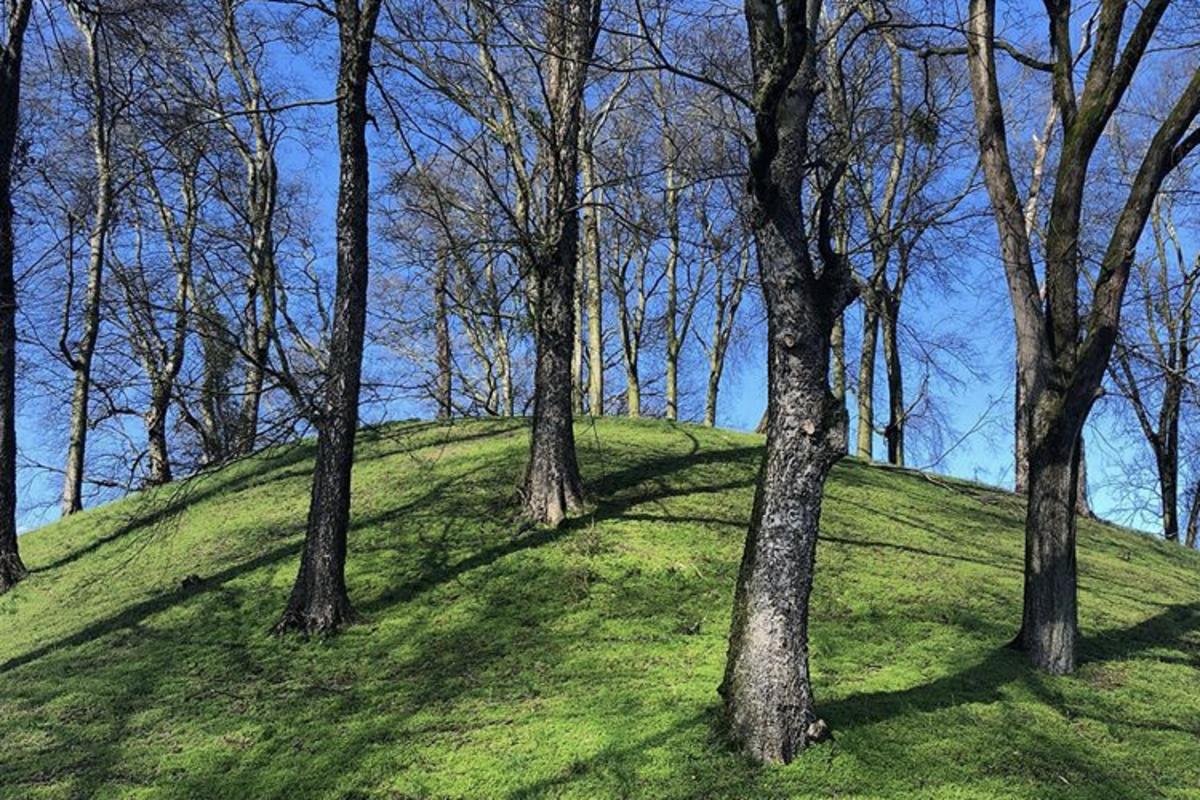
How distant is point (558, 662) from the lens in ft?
18.7

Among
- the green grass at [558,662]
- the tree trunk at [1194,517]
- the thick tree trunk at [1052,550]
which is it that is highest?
the thick tree trunk at [1052,550]

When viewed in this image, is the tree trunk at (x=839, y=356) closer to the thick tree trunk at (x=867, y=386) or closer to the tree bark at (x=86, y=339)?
the thick tree trunk at (x=867, y=386)

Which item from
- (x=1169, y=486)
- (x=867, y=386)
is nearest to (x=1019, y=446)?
(x=867, y=386)

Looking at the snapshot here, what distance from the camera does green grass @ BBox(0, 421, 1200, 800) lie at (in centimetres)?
430

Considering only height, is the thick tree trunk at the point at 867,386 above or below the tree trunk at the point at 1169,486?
above

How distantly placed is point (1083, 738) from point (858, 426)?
12662 millimetres

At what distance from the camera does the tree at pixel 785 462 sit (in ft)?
13.8

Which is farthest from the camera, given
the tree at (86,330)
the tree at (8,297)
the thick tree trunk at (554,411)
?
the tree at (86,330)

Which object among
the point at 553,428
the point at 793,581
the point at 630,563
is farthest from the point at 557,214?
the point at 793,581

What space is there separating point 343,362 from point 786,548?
13.4 feet

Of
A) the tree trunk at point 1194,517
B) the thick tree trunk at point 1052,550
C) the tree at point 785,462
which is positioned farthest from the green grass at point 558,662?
Answer: the tree trunk at point 1194,517

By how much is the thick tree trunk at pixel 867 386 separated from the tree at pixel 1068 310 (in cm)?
1033

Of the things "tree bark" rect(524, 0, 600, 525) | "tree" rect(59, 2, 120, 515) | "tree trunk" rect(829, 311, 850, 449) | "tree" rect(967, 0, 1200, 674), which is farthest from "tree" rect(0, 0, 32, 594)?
"tree trunk" rect(829, 311, 850, 449)

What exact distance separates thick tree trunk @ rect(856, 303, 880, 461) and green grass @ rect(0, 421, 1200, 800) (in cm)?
623
